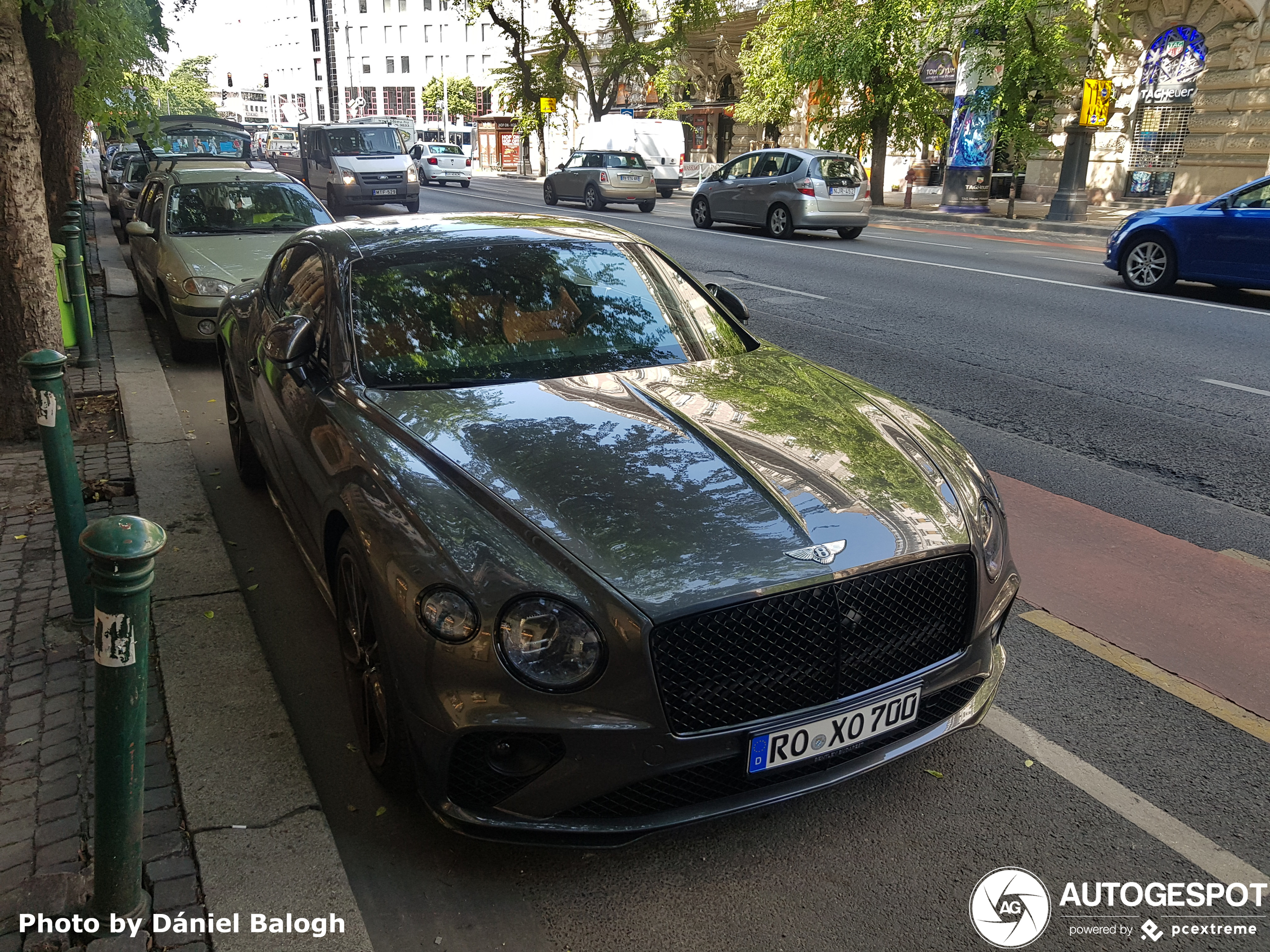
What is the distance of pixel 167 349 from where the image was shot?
9070mm

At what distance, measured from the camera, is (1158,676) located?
373 centimetres

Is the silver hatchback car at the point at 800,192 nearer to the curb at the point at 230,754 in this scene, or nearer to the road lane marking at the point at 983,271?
the road lane marking at the point at 983,271

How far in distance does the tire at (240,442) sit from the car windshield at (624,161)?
23.4 meters

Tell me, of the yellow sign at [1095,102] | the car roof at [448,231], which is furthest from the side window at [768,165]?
the car roof at [448,231]

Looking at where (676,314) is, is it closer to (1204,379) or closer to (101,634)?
(101,634)

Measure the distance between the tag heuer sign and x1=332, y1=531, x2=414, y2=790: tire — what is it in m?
35.6

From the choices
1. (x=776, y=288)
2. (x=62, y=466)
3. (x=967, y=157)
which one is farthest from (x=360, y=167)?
(x=62, y=466)

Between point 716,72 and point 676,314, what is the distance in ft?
158

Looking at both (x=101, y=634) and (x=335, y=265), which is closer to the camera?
(x=101, y=634)

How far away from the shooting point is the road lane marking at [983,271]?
12055 mm

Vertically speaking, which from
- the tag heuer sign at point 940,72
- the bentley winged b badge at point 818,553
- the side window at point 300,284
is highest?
the tag heuer sign at point 940,72

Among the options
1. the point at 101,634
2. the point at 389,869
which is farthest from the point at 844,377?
the point at 101,634

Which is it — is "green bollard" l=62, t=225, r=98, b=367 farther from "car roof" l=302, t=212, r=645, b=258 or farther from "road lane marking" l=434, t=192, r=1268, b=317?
"car roof" l=302, t=212, r=645, b=258

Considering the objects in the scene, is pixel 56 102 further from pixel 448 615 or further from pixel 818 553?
pixel 818 553
